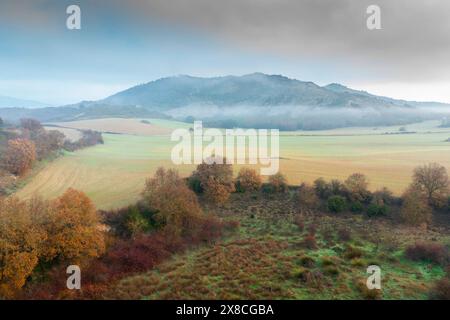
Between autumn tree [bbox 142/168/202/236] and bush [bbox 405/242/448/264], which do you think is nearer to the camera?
bush [bbox 405/242/448/264]

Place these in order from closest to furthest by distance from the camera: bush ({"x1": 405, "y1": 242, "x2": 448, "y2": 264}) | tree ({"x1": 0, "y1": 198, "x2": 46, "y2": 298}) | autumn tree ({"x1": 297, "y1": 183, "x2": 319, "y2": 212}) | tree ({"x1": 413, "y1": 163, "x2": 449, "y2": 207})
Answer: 1. tree ({"x1": 0, "y1": 198, "x2": 46, "y2": 298})
2. bush ({"x1": 405, "y1": 242, "x2": 448, "y2": 264})
3. tree ({"x1": 413, "y1": 163, "x2": 449, "y2": 207})
4. autumn tree ({"x1": 297, "y1": 183, "x2": 319, "y2": 212})

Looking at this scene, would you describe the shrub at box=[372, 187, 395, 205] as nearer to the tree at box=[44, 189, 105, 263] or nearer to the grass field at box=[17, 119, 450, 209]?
the grass field at box=[17, 119, 450, 209]

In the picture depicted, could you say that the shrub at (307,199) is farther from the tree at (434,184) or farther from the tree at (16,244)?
the tree at (16,244)

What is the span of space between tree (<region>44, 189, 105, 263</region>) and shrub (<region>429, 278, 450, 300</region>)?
2878 cm

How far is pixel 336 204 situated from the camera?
43.7 meters

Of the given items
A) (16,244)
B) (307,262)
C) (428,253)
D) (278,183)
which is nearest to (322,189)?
(278,183)

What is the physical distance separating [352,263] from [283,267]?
7089mm

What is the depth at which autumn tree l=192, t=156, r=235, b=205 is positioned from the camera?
4591cm

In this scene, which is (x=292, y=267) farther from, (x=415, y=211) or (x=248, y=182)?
(x=248, y=182)

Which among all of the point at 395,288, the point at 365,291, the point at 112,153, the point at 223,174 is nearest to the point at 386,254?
the point at 395,288

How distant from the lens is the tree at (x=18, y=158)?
52688 mm

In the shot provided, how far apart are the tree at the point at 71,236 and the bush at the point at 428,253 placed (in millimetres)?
31915

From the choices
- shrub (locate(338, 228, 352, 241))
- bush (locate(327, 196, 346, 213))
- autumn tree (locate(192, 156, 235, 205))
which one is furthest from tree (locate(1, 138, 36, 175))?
shrub (locate(338, 228, 352, 241))

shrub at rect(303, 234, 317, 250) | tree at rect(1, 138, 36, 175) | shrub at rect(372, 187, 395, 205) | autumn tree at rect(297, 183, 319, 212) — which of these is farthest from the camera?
tree at rect(1, 138, 36, 175)
